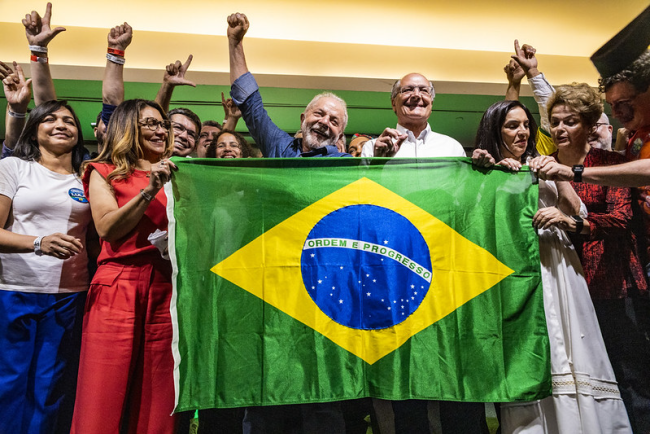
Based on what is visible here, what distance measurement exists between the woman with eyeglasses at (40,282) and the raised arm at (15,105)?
37 cm

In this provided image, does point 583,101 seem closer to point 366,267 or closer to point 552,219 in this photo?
point 552,219

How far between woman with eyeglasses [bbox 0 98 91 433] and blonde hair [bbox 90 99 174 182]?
299 millimetres

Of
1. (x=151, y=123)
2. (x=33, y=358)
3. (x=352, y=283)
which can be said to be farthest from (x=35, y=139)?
(x=352, y=283)

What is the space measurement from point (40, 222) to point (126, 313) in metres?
0.71

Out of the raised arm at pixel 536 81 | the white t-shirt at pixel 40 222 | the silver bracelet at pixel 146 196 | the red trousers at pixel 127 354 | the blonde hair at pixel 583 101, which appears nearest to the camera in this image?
the red trousers at pixel 127 354

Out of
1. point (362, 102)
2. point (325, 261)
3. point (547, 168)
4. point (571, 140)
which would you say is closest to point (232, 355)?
point (325, 261)

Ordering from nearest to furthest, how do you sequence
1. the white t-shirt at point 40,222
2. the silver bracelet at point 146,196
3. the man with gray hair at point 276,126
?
the silver bracelet at point 146,196, the white t-shirt at point 40,222, the man with gray hair at point 276,126

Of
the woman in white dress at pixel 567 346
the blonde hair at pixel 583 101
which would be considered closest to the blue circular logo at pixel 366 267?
the woman in white dress at pixel 567 346

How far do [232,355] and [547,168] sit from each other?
1566 mm

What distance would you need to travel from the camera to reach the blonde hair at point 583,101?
2602mm

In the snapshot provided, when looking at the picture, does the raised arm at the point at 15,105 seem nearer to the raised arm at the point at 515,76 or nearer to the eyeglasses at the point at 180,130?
the eyeglasses at the point at 180,130

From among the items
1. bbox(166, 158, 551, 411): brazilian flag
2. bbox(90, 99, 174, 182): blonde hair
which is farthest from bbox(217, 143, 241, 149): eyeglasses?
bbox(166, 158, 551, 411): brazilian flag

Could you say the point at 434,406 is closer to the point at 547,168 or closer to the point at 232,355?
the point at 232,355

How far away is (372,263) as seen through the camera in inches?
90.8
